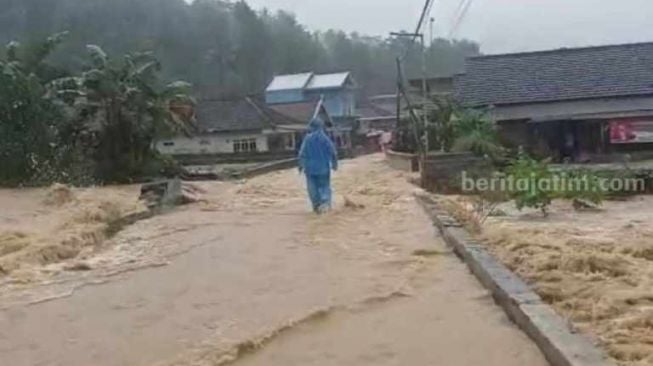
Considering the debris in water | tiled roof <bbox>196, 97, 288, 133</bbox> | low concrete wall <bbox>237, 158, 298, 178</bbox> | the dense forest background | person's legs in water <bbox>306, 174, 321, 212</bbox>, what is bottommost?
low concrete wall <bbox>237, 158, 298, 178</bbox>

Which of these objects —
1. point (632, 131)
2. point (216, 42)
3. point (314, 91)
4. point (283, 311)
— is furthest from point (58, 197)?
point (314, 91)

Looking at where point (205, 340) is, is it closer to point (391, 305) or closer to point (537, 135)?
point (391, 305)

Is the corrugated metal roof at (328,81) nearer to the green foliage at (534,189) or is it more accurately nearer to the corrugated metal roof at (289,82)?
the corrugated metal roof at (289,82)

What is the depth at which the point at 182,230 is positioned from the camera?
12.6 meters

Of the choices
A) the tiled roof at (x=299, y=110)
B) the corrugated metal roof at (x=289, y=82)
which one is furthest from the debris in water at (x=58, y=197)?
the corrugated metal roof at (x=289, y=82)

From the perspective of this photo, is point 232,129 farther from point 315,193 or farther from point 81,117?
point 315,193

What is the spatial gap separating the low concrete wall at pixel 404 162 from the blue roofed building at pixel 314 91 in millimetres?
31092

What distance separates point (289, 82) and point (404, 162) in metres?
37.1

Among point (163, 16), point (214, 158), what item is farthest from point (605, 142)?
point (163, 16)

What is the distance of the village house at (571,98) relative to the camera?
2927 cm

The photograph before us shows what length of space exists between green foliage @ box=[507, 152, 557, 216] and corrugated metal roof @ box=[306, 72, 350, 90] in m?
49.6

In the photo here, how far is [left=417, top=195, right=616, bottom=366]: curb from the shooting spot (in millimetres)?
4625

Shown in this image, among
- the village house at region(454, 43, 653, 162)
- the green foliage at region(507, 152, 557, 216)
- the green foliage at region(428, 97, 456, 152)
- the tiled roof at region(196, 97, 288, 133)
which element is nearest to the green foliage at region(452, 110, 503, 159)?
the green foliage at region(428, 97, 456, 152)

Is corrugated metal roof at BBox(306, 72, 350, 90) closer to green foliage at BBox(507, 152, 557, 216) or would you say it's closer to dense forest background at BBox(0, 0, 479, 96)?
dense forest background at BBox(0, 0, 479, 96)
